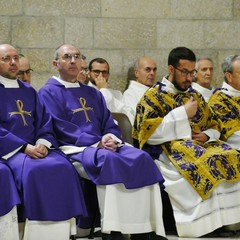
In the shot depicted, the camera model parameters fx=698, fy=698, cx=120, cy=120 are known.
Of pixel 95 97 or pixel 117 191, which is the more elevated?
pixel 95 97

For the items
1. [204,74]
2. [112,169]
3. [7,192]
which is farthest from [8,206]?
[204,74]

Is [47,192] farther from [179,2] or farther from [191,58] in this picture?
[179,2]

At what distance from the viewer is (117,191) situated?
5.96 meters

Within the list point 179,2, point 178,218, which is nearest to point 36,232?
point 178,218

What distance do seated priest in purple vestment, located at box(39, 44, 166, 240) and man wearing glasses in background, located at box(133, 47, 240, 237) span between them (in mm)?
295

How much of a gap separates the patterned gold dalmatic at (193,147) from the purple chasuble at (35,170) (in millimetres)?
1068

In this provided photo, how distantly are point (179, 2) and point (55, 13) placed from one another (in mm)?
1659

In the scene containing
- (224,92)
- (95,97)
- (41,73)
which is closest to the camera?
(95,97)

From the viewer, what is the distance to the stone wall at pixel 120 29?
346 inches

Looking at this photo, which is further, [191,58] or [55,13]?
[55,13]

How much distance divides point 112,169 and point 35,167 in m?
0.66

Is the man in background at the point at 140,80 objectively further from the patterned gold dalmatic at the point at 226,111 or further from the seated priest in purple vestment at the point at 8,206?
the seated priest in purple vestment at the point at 8,206

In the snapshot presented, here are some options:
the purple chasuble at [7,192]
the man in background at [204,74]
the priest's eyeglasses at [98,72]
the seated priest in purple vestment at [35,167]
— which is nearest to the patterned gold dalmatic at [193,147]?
the seated priest in purple vestment at [35,167]

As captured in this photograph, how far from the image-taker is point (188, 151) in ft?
21.9
